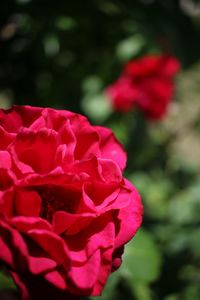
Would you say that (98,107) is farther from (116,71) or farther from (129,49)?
(129,49)

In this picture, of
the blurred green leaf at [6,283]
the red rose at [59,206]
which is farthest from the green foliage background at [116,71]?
the red rose at [59,206]

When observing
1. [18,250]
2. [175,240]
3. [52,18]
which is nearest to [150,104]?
[175,240]

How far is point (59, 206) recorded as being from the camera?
0.71 m

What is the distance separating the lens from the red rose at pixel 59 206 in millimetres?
643

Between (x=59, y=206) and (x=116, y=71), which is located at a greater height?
(x=59, y=206)

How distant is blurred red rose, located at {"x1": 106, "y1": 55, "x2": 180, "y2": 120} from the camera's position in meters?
1.96

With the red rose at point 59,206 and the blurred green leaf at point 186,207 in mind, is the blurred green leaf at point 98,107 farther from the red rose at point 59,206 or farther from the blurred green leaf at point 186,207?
the red rose at point 59,206

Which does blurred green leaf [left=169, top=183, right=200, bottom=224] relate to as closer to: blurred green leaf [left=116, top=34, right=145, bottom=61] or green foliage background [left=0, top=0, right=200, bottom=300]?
green foliage background [left=0, top=0, right=200, bottom=300]

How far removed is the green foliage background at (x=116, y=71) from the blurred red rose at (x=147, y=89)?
2.3 inches

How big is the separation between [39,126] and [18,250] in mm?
146

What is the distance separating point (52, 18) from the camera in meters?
1.13

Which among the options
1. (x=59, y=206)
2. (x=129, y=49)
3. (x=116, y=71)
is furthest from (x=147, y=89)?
(x=59, y=206)

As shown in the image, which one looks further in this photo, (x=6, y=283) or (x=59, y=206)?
(x=6, y=283)

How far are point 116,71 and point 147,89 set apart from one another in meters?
0.31
